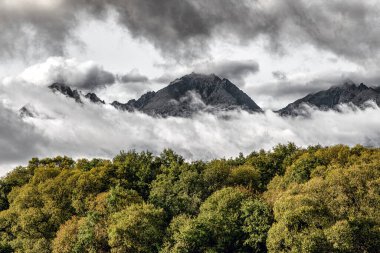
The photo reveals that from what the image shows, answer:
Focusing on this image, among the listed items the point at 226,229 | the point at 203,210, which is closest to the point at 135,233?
the point at 203,210

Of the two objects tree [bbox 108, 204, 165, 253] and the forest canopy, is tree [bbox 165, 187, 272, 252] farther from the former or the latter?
tree [bbox 108, 204, 165, 253]

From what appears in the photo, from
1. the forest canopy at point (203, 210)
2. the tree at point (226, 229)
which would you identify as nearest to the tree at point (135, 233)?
the forest canopy at point (203, 210)

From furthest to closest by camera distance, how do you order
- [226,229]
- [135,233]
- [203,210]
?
[203,210] → [135,233] → [226,229]

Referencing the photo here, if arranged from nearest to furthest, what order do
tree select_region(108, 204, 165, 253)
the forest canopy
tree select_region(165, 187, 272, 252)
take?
the forest canopy
tree select_region(165, 187, 272, 252)
tree select_region(108, 204, 165, 253)

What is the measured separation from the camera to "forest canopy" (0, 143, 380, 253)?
84.8 metres

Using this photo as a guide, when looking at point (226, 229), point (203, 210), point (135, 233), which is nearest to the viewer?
point (226, 229)

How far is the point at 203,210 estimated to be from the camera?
10350cm

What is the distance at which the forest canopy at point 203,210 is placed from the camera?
8481 cm

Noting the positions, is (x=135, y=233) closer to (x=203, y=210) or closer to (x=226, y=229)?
(x=203, y=210)

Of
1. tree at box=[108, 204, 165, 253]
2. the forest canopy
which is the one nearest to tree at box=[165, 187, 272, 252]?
the forest canopy

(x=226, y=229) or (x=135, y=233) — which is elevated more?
(x=135, y=233)

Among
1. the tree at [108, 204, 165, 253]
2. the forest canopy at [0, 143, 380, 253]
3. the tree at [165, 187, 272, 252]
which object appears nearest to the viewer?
the forest canopy at [0, 143, 380, 253]

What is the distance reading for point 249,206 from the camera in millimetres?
96812

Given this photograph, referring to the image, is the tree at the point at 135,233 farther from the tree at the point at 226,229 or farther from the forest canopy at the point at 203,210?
the tree at the point at 226,229
